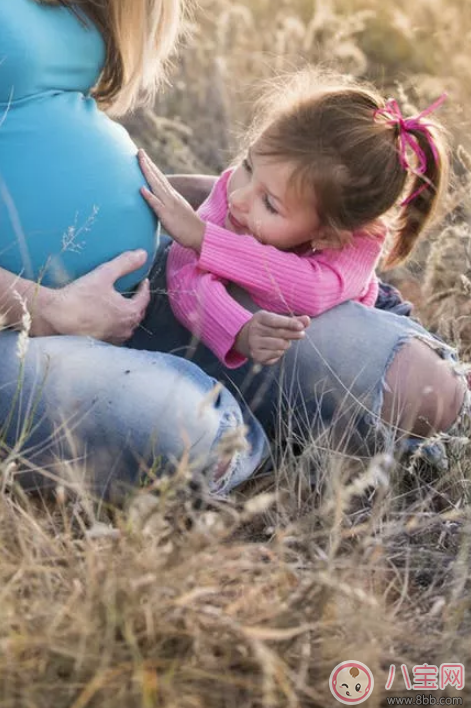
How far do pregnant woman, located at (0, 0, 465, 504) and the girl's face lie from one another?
0.55 feet

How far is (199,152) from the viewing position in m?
4.41

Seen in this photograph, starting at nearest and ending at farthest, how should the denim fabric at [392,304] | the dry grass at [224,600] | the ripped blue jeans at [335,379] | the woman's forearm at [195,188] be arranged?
1. the dry grass at [224,600]
2. the ripped blue jeans at [335,379]
3. the denim fabric at [392,304]
4. the woman's forearm at [195,188]

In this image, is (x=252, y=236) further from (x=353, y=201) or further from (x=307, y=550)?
(x=307, y=550)

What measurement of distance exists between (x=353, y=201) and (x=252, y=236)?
0.79 feet

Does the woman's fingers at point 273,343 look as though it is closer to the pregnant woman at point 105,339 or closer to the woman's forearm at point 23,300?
the pregnant woman at point 105,339

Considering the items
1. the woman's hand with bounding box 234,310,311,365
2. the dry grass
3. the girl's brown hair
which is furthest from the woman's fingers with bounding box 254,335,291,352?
the girl's brown hair

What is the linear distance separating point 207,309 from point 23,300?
1.36 ft

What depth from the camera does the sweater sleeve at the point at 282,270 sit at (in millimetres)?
2332

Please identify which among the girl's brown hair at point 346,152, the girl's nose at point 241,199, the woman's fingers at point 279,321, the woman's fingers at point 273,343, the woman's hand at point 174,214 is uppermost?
the girl's brown hair at point 346,152

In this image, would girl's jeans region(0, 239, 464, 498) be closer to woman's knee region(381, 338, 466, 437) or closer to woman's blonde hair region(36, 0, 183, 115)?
woman's knee region(381, 338, 466, 437)

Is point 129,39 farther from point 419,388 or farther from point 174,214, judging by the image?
point 419,388

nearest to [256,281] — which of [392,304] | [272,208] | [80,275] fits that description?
[272,208]

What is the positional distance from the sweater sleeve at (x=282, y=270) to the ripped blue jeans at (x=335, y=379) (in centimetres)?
5

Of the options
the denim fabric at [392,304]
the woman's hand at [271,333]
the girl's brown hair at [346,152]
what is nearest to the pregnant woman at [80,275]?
the woman's hand at [271,333]
